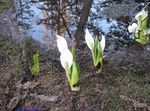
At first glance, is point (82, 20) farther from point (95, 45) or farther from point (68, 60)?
point (68, 60)

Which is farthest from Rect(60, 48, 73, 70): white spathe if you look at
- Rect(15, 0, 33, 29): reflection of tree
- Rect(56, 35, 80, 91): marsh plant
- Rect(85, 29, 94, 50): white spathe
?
Rect(15, 0, 33, 29): reflection of tree

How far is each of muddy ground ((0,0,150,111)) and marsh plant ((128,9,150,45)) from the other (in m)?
0.07

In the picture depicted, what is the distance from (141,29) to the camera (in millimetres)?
2969

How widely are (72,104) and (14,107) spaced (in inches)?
13.5

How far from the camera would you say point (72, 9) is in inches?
146

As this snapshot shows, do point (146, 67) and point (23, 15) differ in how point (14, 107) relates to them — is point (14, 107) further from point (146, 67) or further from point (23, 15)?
point (23, 15)

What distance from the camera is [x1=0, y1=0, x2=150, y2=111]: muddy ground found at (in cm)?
245

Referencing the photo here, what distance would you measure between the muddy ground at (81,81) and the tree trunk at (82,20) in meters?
0.13

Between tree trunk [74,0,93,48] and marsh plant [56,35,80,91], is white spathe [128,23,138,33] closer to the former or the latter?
tree trunk [74,0,93,48]

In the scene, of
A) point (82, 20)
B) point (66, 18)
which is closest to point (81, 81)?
point (82, 20)

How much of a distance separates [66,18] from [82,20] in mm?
173

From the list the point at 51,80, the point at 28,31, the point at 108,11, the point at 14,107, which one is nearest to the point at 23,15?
the point at 28,31

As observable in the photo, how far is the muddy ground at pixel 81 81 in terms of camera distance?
2.45 metres

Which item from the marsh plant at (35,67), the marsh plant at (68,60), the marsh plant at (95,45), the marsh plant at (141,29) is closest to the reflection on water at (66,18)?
A: the marsh plant at (141,29)
